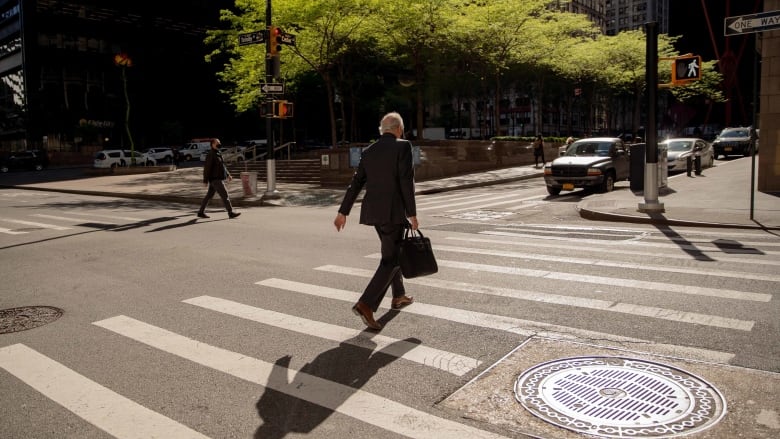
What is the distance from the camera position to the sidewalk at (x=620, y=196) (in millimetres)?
12492

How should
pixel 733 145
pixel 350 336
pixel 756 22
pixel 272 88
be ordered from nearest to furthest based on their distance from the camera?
pixel 350 336
pixel 756 22
pixel 272 88
pixel 733 145

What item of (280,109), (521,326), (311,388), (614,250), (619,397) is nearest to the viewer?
(619,397)

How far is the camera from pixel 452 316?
571cm

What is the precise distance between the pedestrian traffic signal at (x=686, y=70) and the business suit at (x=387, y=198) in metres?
10.2

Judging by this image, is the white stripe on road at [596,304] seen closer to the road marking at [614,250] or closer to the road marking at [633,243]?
the road marking at [614,250]

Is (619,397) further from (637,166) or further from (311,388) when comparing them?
(637,166)

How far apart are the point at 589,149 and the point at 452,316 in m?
16.2

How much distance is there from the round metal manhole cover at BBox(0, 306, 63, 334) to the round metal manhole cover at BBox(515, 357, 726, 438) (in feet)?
14.9

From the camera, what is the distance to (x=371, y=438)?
338 centimetres

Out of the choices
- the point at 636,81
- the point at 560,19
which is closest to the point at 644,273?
the point at 560,19

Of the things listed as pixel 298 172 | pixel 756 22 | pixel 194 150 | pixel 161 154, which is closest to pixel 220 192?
pixel 756 22

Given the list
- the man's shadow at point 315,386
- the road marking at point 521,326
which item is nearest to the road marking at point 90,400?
the man's shadow at point 315,386

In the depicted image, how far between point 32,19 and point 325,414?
73628 mm

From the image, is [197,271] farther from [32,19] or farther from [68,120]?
[32,19]
